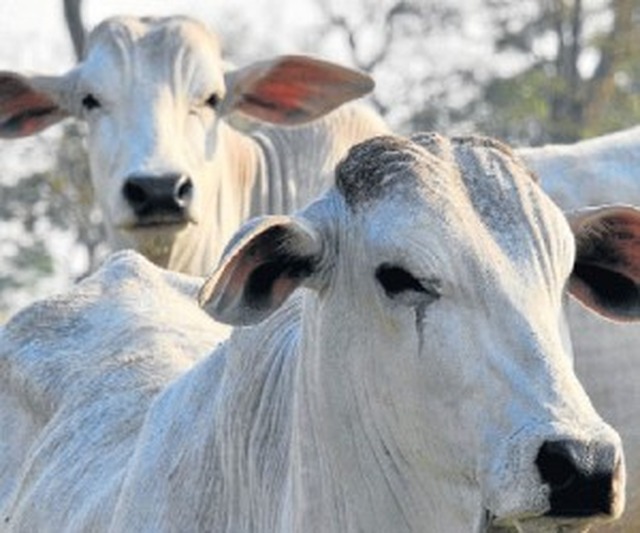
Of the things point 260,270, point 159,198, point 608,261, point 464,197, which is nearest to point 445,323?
point 464,197

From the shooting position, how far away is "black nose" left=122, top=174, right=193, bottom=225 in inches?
434

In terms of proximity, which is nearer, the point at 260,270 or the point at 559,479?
the point at 559,479

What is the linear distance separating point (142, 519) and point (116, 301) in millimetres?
1846

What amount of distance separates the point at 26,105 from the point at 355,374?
653cm

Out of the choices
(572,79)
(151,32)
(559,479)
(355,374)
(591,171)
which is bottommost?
(572,79)

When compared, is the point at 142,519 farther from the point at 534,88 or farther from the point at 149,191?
the point at 534,88

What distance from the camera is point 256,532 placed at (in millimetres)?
6441

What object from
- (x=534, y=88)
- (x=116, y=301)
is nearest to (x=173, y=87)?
(x=116, y=301)

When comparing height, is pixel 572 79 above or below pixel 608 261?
below

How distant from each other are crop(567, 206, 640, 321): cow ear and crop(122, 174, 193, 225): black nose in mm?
4787

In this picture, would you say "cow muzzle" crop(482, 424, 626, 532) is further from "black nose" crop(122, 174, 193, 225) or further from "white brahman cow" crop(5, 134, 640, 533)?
"black nose" crop(122, 174, 193, 225)

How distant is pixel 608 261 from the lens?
249 inches

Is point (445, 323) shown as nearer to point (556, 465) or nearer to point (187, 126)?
point (556, 465)

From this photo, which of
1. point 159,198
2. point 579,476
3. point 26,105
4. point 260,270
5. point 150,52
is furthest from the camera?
point 26,105
